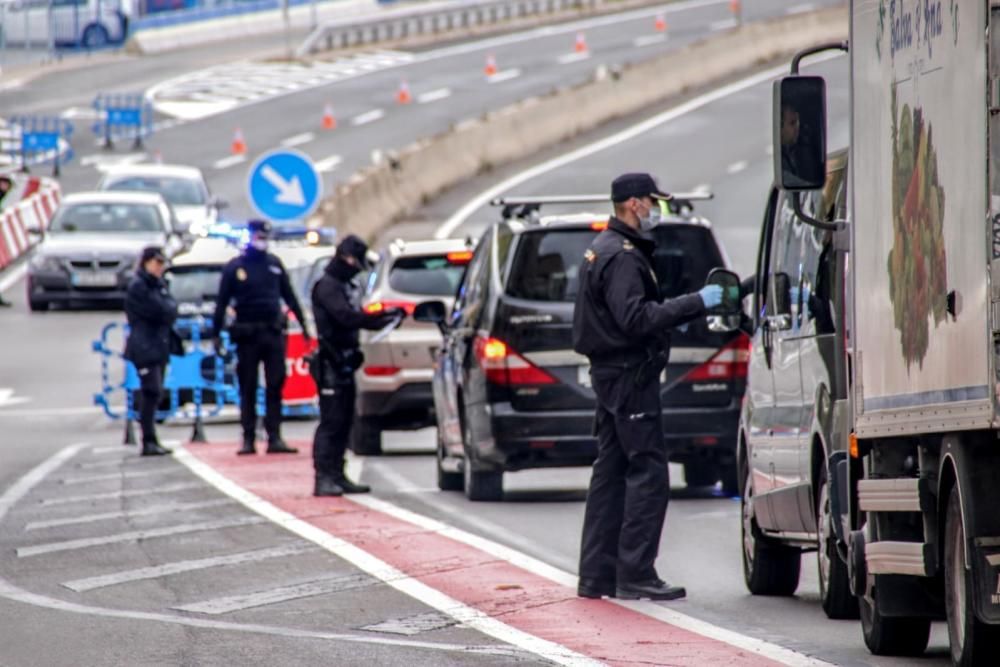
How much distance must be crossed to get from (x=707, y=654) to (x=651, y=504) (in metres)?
1.83

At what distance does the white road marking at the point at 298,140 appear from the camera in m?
54.3

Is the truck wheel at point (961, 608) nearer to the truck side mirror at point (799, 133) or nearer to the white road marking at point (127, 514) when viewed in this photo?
the truck side mirror at point (799, 133)

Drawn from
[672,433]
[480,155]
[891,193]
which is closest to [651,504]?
[891,193]

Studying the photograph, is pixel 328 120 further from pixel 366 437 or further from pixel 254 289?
pixel 366 437

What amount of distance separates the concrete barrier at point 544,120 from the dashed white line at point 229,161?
5.39 metres

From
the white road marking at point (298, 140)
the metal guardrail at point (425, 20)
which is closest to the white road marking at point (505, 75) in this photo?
the white road marking at point (298, 140)

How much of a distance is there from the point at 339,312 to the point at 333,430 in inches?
30.5

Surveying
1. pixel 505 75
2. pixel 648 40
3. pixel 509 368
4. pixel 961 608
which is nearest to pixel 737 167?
pixel 505 75

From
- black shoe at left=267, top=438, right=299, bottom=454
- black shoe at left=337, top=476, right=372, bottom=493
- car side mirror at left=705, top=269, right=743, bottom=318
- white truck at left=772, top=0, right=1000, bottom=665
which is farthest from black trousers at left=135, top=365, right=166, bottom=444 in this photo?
white truck at left=772, top=0, right=1000, bottom=665

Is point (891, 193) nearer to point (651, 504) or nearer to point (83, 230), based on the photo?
point (651, 504)

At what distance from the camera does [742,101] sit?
190 feet

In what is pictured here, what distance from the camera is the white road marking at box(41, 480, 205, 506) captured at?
15555mm

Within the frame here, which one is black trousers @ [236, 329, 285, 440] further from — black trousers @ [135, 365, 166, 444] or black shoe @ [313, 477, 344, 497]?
black shoe @ [313, 477, 344, 497]

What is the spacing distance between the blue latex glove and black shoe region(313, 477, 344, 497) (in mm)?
6049
